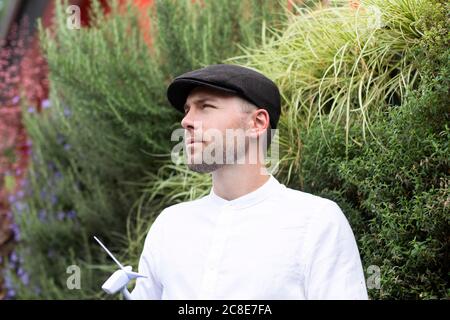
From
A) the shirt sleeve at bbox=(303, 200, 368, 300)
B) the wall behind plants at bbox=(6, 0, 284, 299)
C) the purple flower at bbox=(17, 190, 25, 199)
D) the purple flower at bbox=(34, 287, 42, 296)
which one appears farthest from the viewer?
the purple flower at bbox=(17, 190, 25, 199)

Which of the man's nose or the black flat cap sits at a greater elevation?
the black flat cap

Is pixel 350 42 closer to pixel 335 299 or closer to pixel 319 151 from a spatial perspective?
pixel 319 151

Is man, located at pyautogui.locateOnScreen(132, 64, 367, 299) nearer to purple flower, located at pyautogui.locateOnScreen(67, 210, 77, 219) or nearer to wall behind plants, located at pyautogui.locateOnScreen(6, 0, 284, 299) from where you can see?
wall behind plants, located at pyautogui.locateOnScreen(6, 0, 284, 299)

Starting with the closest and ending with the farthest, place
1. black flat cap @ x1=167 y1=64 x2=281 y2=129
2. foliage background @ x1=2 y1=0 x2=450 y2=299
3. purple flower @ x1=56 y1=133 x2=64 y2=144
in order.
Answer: black flat cap @ x1=167 y1=64 x2=281 y2=129
foliage background @ x1=2 y1=0 x2=450 y2=299
purple flower @ x1=56 y1=133 x2=64 y2=144

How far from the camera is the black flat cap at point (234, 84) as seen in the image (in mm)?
2219

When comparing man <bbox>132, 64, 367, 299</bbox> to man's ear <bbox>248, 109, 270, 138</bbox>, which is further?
man's ear <bbox>248, 109, 270, 138</bbox>

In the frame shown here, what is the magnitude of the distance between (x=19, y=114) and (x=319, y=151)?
14.1 ft

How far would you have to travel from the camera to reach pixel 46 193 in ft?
17.1

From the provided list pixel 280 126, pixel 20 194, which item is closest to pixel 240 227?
pixel 280 126

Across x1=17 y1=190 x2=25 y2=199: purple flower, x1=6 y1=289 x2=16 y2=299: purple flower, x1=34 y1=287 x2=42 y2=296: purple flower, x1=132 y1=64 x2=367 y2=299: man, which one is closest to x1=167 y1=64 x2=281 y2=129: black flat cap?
x1=132 y1=64 x2=367 y2=299: man

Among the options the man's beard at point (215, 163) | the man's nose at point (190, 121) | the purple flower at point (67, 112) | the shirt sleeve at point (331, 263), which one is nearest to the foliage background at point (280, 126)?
the purple flower at point (67, 112)

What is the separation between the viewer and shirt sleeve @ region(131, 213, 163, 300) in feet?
7.48

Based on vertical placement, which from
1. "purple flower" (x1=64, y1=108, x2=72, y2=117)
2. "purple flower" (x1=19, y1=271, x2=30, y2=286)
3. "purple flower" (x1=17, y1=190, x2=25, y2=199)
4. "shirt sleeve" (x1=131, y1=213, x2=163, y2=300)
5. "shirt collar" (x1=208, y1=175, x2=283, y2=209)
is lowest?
"purple flower" (x1=19, y1=271, x2=30, y2=286)
